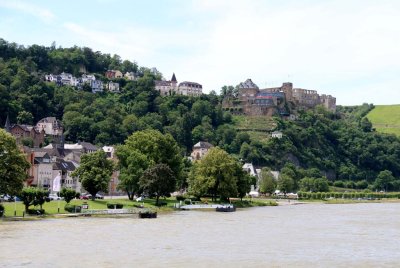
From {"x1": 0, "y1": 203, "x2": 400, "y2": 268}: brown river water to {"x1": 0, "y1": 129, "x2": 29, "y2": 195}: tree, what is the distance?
17.8 feet

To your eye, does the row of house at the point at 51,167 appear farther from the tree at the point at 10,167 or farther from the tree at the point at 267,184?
the tree at the point at 267,184

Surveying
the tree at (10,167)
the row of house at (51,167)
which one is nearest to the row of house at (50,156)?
the row of house at (51,167)

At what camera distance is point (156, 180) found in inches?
4045

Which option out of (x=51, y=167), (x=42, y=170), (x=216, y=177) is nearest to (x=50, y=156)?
(x=51, y=167)

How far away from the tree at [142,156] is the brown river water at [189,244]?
26.9 meters

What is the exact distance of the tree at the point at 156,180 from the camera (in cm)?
10300

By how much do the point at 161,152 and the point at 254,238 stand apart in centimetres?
5529

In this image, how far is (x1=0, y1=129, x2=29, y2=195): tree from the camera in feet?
242

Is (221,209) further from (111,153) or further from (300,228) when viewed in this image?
(111,153)

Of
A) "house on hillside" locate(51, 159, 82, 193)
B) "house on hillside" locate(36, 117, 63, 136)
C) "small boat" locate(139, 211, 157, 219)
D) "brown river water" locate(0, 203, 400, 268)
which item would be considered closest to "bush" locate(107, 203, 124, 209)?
"small boat" locate(139, 211, 157, 219)

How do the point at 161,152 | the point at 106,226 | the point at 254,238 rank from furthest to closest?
the point at 161,152, the point at 106,226, the point at 254,238

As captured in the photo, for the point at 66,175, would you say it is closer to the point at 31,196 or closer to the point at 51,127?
the point at 31,196

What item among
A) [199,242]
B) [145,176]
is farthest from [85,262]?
[145,176]

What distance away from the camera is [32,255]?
47.5 metres
